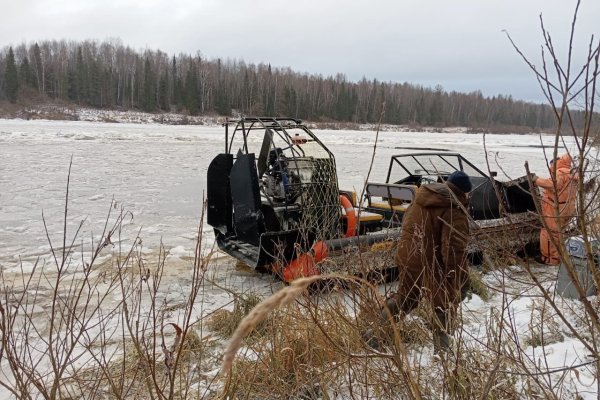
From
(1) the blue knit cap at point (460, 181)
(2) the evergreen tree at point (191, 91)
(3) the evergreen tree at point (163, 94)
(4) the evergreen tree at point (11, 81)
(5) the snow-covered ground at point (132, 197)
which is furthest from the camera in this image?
(3) the evergreen tree at point (163, 94)

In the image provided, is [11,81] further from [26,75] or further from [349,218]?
[349,218]

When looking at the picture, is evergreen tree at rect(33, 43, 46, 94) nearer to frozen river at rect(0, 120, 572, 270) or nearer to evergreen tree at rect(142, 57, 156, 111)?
evergreen tree at rect(142, 57, 156, 111)

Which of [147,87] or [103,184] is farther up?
[147,87]

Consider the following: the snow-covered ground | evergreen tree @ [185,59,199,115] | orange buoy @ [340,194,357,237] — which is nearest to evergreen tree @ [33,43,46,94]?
evergreen tree @ [185,59,199,115]

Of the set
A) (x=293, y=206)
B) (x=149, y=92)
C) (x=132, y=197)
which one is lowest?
(x=132, y=197)

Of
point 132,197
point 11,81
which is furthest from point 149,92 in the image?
point 132,197

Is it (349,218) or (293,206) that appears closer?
(293,206)

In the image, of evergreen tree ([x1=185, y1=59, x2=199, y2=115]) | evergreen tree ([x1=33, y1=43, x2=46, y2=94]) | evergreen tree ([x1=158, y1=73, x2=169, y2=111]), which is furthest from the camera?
evergreen tree ([x1=33, y1=43, x2=46, y2=94])

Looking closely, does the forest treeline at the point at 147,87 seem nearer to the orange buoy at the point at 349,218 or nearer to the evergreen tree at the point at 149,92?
the evergreen tree at the point at 149,92

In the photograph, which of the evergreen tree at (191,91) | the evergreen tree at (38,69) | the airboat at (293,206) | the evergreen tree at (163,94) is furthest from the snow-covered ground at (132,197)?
the evergreen tree at (38,69)

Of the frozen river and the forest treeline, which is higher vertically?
the forest treeline

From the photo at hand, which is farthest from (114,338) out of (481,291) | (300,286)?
(300,286)

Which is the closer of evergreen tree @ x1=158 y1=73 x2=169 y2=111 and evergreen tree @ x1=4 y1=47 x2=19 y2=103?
evergreen tree @ x1=4 y1=47 x2=19 y2=103

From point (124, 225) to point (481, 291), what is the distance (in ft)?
20.9
